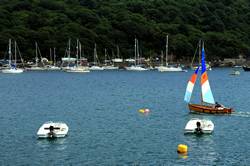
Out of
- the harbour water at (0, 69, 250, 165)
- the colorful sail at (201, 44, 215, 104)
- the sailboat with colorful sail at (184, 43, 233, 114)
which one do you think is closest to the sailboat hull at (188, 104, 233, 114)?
the sailboat with colorful sail at (184, 43, 233, 114)

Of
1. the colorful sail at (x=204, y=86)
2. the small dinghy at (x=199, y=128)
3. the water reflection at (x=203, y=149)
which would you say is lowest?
the water reflection at (x=203, y=149)

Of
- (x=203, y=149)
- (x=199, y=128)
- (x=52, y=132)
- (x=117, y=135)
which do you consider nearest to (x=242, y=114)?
(x=199, y=128)

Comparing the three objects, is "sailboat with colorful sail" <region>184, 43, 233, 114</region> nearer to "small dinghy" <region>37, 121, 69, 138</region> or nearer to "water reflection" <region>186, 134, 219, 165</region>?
"water reflection" <region>186, 134, 219, 165</region>

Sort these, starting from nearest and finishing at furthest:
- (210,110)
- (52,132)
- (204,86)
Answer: (52,132) → (210,110) → (204,86)

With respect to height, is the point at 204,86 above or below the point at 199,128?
above

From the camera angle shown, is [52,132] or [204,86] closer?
[52,132]

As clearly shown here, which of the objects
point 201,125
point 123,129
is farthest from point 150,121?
point 201,125

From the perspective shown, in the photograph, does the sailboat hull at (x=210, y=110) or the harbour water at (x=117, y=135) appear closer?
the harbour water at (x=117, y=135)

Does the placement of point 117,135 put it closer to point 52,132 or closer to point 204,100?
point 52,132

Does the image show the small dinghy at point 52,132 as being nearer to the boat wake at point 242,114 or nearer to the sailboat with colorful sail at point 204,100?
the sailboat with colorful sail at point 204,100

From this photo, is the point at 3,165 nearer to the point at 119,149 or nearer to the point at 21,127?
the point at 119,149

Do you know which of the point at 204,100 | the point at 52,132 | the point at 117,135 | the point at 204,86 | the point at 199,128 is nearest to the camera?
the point at 52,132

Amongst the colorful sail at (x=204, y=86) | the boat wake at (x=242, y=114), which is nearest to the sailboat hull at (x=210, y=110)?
the boat wake at (x=242, y=114)

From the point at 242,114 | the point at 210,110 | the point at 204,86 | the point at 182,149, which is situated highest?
the point at 204,86
